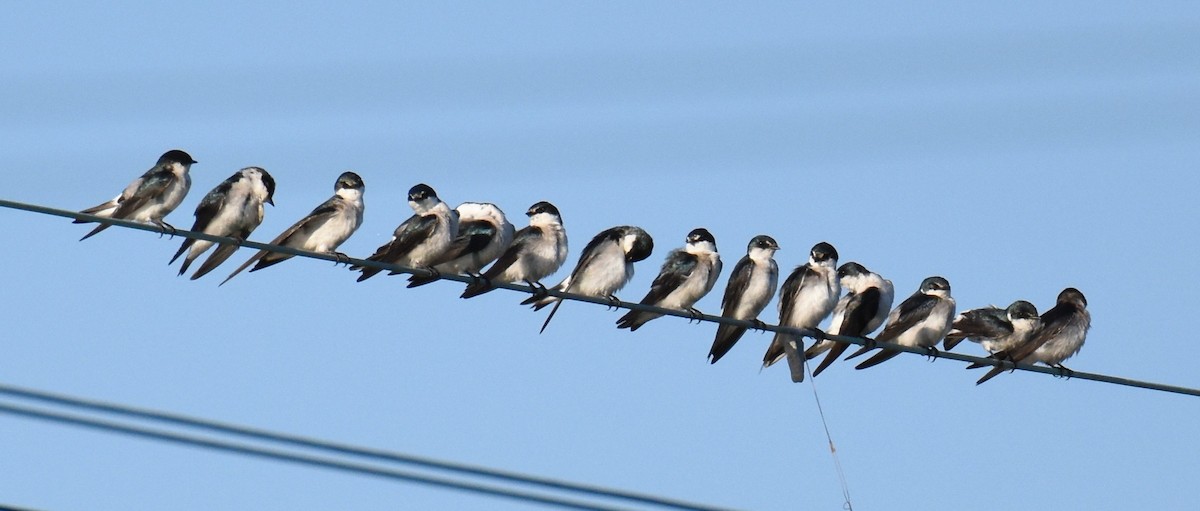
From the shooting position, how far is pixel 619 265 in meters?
16.3

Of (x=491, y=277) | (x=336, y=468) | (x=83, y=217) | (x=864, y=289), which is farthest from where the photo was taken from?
(x=864, y=289)

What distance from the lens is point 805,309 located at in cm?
1639

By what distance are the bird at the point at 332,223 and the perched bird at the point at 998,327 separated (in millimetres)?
5291

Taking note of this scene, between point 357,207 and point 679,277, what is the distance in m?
2.69

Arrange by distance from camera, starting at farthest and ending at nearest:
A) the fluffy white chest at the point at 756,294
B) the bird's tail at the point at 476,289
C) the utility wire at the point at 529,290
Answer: the fluffy white chest at the point at 756,294 → the bird's tail at the point at 476,289 → the utility wire at the point at 529,290

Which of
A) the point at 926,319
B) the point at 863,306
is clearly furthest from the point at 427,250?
the point at 926,319

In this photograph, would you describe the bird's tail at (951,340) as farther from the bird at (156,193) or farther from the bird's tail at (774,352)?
the bird at (156,193)

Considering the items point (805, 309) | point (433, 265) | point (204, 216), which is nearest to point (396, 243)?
point (433, 265)

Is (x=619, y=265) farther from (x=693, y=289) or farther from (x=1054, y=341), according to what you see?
(x=1054, y=341)

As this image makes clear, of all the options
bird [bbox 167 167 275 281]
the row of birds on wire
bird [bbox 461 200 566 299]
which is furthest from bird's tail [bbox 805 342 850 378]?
bird [bbox 167 167 275 281]

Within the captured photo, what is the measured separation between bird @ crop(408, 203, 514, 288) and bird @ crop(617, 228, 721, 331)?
1.18 metres

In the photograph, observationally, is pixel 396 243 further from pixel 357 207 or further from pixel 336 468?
pixel 336 468

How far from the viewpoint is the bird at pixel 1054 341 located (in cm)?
1664

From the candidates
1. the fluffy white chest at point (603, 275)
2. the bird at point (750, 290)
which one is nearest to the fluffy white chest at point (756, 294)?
the bird at point (750, 290)
